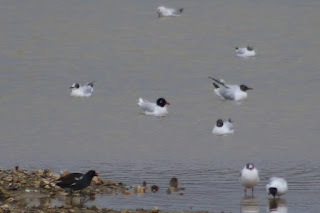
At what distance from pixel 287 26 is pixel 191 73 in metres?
7.17

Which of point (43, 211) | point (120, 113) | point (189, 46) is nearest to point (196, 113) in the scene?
point (120, 113)

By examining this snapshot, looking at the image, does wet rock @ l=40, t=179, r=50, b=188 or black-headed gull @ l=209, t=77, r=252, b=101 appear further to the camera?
black-headed gull @ l=209, t=77, r=252, b=101

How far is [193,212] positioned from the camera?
32.0 ft

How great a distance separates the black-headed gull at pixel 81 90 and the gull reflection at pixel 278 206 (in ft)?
31.1

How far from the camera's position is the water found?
42.7ft

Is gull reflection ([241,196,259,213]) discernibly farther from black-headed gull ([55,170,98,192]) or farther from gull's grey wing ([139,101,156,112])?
gull's grey wing ([139,101,156,112])

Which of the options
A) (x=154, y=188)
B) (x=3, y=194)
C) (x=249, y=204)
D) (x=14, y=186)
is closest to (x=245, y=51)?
(x=154, y=188)

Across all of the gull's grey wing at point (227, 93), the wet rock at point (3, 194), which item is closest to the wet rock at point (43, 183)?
the wet rock at point (3, 194)

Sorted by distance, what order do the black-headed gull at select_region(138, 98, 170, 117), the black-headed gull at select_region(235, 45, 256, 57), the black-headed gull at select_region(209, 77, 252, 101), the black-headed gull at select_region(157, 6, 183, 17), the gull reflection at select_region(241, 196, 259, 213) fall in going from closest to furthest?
1. the gull reflection at select_region(241, 196, 259, 213)
2. the black-headed gull at select_region(138, 98, 170, 117)
3. the black-headed gull at select_region(209, 77, 252, 101)
4. the black-headed gull at select_region(235, 45, 256, 57)
5. the black-headed gull at select_region(157, 6, 183, 17)

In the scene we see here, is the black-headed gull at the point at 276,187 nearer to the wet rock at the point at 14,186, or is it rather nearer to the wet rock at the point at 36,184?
the wet rock at the point at 36,184

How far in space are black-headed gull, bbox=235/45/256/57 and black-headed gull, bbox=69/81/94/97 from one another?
525 centimetres

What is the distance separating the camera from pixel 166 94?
20500 mm

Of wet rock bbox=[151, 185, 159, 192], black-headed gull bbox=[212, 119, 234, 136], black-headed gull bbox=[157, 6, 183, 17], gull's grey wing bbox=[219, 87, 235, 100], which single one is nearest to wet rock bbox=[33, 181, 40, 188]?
wet rock bbox=[151, 185, 159, 192]

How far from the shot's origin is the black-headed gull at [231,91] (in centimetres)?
2023
